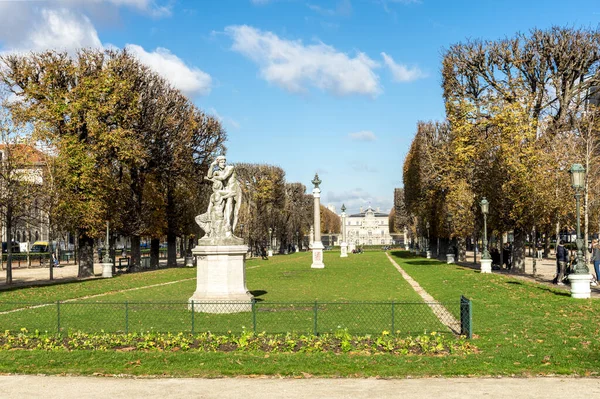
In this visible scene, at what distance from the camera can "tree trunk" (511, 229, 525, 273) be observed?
37.9 meters

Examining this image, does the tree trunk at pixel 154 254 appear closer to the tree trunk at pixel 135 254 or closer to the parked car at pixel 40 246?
the tree trunk at pixel 135 254

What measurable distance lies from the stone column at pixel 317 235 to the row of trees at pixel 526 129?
37.6ft

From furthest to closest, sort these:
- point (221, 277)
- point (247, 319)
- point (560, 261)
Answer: point (560, 261) → point (221, 277) → point (247, 319)

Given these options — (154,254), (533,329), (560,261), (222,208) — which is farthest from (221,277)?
(154,254)

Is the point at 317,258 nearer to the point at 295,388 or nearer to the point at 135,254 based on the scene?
the point at 135,254

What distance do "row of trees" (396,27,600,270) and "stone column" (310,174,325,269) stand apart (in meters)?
11.5

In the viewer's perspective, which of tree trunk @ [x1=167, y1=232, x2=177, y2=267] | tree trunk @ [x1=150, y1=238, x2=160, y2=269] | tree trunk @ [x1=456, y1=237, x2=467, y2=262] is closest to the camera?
tree trunk @ [x1=150, y1=238, x2=160, y2=269]

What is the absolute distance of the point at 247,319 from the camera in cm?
1784

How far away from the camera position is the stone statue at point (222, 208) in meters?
20.1

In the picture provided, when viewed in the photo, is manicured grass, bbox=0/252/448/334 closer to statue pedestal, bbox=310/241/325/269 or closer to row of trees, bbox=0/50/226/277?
row of trees, bbox=0/50/226/277

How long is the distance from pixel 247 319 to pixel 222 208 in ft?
13.9

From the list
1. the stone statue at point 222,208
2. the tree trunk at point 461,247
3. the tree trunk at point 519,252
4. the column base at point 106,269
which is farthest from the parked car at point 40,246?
the stone statue at point 222,208

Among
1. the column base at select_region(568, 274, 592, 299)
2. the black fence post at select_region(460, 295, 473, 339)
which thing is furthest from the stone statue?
the column base at select_region(568, 274, 592, 299)

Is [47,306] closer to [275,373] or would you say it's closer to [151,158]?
[275,373]
